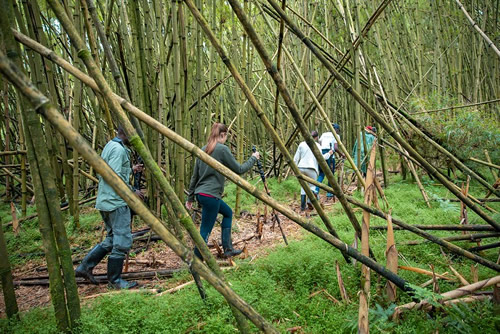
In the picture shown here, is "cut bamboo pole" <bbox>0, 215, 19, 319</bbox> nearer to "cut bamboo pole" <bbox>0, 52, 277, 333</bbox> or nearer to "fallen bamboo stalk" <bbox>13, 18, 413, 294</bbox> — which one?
"fallen bamboo stalk" <bbox>13, 18, 413, 294</bbox>

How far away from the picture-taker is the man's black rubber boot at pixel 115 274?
2.70m

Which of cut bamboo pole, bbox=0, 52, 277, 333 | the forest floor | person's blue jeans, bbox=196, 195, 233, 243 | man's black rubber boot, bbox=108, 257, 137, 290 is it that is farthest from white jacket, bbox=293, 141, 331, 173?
cut bamboo pole, bbox=0, 52, 277, 333

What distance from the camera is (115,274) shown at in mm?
2730

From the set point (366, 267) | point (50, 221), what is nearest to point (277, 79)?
point (366, 267)

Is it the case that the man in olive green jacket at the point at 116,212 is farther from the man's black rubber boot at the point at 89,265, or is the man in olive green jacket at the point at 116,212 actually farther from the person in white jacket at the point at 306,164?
the person in white jacket at the point at 306,164

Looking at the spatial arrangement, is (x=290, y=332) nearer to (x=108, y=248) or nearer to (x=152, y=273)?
(x=152, y=273)

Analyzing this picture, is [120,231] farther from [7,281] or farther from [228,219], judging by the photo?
[228,219]

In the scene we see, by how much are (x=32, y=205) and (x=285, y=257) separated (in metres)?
4.73

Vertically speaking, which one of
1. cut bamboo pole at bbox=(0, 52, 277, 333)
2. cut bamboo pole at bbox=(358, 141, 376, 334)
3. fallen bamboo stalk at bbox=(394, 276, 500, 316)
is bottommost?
fallen bamboo stalk at bbox=(394, 276, 500, 316)

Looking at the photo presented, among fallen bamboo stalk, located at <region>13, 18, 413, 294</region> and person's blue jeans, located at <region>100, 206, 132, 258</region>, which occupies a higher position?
fallen bamboo stalk, located at <region>13, 18, 413, 294</region>

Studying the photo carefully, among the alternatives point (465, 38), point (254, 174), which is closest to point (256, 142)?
point (254, 174)

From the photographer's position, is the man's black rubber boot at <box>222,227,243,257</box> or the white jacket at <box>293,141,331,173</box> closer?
the man's black rubber boot at <box>222,227,243,257</box>

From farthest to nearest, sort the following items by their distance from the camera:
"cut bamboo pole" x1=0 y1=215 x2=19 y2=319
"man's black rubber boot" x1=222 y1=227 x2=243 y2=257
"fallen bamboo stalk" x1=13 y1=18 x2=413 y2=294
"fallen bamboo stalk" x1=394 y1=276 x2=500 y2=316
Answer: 1. "man's black rubber boot" x1=222 y1=227 x2=243 y2=257
2. "cut bamboo pole" x1=0 y1=215 x2=19 y2=319
3. "fallen bamboo stalk" x1=394 y1=276 x2=500 y2=316
4. "fallen bamboo stalk" x1=13 y1=18 x2=413 y2=294

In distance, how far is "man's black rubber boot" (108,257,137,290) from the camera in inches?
106
